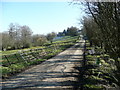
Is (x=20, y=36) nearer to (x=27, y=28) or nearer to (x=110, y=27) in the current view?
(x=27, y=28)

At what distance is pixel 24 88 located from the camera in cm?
579

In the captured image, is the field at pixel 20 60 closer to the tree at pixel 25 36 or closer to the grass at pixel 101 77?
the grass at pixel 101 77

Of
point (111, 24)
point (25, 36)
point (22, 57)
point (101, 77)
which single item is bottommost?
point (101, 77)

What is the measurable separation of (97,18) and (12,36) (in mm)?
41086

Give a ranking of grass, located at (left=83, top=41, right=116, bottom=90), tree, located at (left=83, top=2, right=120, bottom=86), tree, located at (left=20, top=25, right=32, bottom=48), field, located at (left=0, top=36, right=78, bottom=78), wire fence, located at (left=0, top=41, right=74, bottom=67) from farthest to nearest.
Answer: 1. tree, located at (left=20, top=25, right=32, bottom=48)
2. wire fence, located at (left=0, top=41, right=74, bottom=67)
3. field, located at (left=0, top=36, right=78, bottom=78)
4. grass, located at (left=83, top=41, right=116, bottom=90)
5. tree, located at (left=83, top=2, right=120, bottom=86)

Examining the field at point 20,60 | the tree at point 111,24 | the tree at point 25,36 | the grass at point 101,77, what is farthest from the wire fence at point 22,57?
the tree at point 25,36

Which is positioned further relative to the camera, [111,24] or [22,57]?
[22,57]

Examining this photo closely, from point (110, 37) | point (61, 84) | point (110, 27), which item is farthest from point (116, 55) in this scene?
point (61, 84)

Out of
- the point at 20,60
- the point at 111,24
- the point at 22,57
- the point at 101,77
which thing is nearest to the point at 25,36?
the point at 20,60

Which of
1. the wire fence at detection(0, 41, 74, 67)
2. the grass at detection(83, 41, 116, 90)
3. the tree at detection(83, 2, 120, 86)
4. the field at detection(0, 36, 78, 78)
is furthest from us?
the wire fence at detection(0, 41, 74, 67)

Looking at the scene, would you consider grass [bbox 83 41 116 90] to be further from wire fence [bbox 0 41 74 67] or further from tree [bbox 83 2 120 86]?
wire fence [bbox 0 41 74 67]

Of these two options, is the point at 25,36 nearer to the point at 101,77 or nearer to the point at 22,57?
the point at 22,57

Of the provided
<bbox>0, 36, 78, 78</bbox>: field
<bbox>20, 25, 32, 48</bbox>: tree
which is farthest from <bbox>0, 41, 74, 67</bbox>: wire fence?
<bbox>20, 25, 32, 48</bbox>: tree

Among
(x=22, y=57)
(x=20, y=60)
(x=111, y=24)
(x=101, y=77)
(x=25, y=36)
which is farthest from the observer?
(x=25, y=36)
